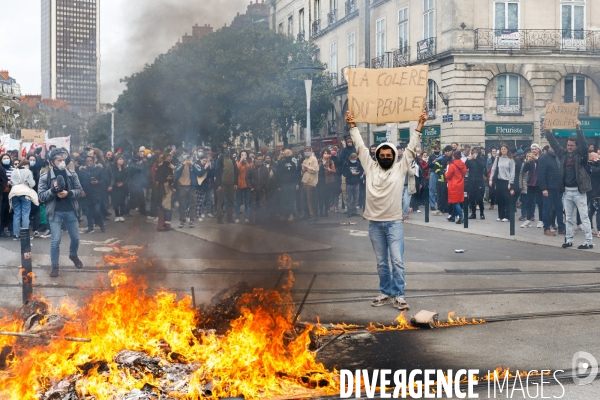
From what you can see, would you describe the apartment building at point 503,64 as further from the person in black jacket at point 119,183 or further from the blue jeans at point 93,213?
the blue jeans at point 93,213

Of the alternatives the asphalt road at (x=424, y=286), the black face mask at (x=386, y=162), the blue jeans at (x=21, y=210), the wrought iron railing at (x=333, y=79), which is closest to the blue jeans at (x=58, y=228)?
the asphalt road at (x=424, y=286)

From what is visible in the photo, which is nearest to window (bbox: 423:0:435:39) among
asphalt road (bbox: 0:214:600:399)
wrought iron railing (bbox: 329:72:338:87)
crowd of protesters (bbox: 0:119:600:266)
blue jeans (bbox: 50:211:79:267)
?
wrought iron railing (bbox: 329:72:338:87)

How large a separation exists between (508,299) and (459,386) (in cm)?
309

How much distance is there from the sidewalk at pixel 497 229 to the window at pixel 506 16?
39.9ft

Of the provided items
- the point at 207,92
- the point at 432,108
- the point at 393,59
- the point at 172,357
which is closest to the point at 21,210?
Result: the point at 207,92

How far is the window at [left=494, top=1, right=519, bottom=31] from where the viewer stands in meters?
27.7

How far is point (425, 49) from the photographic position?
2770 centimetres

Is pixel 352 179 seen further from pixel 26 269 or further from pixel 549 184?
pixel 26 269

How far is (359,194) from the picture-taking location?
18031 mm

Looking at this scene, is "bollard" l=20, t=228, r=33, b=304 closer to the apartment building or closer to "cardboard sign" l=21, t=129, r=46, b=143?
"cardboard sign" l=21, t=129, r=46, b=143

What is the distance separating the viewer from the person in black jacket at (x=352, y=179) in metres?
17.4

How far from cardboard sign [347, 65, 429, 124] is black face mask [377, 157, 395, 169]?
114 centimetres

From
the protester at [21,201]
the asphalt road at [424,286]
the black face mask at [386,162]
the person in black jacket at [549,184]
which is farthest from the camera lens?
the person in black jacket at [549,184]

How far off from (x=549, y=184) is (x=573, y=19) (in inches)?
683
